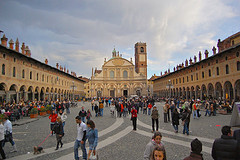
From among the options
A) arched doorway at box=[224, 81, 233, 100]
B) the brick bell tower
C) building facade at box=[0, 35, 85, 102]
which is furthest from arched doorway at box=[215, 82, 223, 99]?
the brick bell tower

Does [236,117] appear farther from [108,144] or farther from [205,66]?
[205,66]

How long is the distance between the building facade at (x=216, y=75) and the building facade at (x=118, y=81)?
27.5 meters

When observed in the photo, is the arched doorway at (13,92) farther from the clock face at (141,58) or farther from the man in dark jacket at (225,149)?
the clock face at (141,58)

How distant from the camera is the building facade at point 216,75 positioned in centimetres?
2473

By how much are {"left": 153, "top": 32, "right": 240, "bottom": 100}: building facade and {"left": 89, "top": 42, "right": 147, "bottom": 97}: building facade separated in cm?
2752

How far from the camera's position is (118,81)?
75438mm

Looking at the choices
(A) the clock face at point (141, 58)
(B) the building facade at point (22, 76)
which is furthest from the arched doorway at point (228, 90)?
(A) the clock face at point (141, 58)

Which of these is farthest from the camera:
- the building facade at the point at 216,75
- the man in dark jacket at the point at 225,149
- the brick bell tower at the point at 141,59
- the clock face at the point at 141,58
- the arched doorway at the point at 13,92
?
the clock face at the point at 141,58

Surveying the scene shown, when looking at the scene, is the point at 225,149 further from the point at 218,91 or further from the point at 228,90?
the point at 218,91

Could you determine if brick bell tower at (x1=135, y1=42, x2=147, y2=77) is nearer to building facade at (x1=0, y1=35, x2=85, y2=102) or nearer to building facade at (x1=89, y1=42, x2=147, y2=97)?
building facade at (x1=89, y1=42, x2=147, y2=97)

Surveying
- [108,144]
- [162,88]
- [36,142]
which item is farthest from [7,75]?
Result: [162,88]

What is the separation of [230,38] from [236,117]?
35.1 meters

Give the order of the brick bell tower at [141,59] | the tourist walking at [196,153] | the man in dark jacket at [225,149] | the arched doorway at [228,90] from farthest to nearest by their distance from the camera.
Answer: the brick bell tower at [141,59], the arched doorway at [228,90], the man in dark jacket at [225,149], the tourist walking at [196,153]

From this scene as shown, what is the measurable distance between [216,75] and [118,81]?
161 ft
